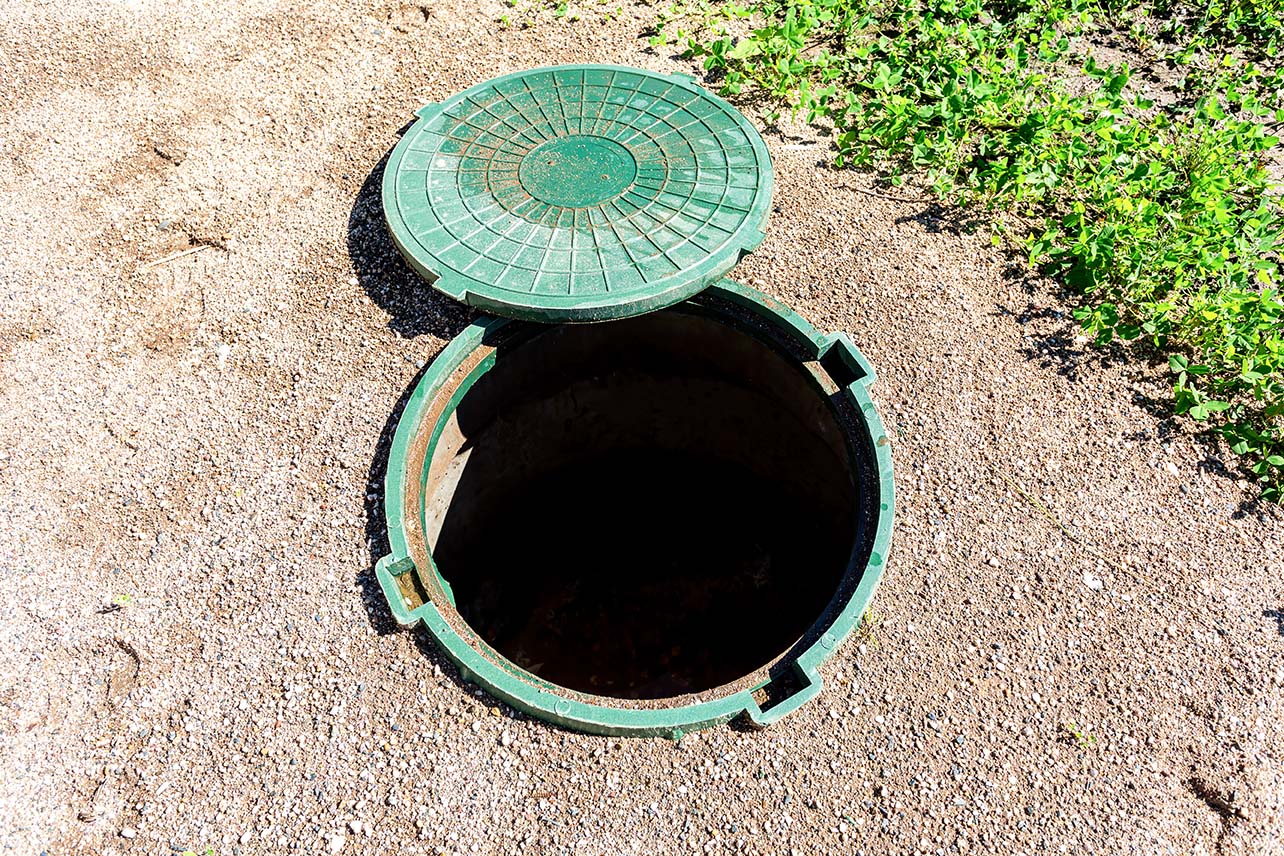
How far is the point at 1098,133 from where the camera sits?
15.2ft

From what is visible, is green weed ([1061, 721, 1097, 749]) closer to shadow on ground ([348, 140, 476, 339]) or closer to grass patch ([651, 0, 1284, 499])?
grass patch ([651, 0, 1284, 499])

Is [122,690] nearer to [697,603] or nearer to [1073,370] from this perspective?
[697,603]

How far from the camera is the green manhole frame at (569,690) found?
3.12 metres

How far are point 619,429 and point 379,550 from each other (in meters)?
2.30

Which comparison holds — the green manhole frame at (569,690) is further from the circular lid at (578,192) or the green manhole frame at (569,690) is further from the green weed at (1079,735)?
the green weed at (1079,735)

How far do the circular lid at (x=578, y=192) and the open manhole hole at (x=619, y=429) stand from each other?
0.01m

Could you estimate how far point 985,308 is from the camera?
426 centimetres

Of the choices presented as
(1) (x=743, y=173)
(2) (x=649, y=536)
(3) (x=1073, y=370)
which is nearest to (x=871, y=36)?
(1) (x=743, y=173)

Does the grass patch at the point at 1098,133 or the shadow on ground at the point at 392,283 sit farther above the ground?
the grass patch at the point at 1098,133

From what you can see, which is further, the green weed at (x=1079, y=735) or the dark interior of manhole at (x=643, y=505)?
the dark interior of manhole at (x=643, y=505)

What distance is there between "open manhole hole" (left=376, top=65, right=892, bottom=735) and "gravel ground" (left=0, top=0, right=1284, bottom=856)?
0.60ft

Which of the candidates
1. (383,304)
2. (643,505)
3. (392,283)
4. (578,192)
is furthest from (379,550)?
(643,505)

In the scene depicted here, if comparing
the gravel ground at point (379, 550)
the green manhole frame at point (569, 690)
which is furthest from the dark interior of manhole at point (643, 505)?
the gravel ground at point (379, 550)

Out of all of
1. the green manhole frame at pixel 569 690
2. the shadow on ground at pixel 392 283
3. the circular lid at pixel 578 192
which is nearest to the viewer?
the green manhole frame at pixel 569 690
